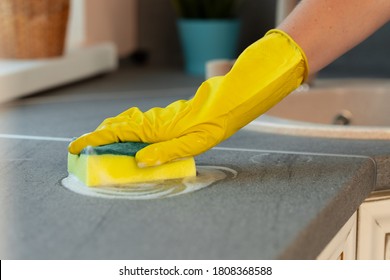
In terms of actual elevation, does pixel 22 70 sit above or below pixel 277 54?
below

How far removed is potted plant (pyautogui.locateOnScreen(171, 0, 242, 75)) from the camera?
2.12 meters

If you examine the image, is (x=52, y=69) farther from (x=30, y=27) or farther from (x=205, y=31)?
(x=205, y=31)

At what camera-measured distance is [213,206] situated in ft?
2.84

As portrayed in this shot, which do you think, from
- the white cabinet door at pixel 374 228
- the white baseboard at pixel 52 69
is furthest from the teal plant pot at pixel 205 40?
the white cabinet door at pixel 374 228

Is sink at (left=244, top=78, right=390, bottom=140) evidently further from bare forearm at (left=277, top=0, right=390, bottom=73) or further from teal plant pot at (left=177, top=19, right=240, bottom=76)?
bare forearm at (left=277, top=0, right=390, bottom=73)

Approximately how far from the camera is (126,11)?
2.34 meters

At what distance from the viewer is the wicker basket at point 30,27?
176 cm

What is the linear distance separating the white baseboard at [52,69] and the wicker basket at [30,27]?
29 mm

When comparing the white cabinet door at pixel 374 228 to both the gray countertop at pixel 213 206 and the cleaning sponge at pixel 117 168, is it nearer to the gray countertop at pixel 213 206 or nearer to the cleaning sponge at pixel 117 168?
the gray countertop at pixel 213 206

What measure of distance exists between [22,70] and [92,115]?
25 centimetres

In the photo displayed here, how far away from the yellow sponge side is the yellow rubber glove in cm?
2

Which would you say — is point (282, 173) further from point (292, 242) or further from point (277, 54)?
point (292, 242)

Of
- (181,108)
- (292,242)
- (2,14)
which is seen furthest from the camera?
(2,14)

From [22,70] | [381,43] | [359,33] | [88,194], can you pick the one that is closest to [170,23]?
[381,43]
